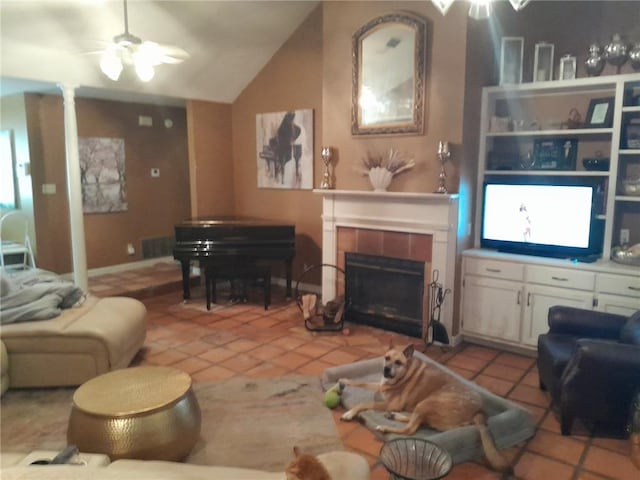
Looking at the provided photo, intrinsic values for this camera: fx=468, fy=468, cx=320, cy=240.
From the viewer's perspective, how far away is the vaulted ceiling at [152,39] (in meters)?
3.75

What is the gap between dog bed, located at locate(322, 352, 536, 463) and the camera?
232 cm

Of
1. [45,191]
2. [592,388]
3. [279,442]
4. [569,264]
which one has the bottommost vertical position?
[279,442]

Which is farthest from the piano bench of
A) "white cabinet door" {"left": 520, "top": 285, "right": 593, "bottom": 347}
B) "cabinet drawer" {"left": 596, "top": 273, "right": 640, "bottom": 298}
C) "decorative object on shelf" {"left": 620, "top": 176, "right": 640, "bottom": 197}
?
"decorative object on shelf" {"left": 620, "top": 176, "right": 640, "bottom": 197}

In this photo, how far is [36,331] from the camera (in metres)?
3.07

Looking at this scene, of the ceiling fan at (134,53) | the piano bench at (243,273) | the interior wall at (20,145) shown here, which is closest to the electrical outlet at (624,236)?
the piano bench at (243,273)

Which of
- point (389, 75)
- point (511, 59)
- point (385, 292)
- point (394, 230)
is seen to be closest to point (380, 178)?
point (394, 230)

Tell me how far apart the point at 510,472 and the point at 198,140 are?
→ 4.75m

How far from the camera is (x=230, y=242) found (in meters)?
4.88

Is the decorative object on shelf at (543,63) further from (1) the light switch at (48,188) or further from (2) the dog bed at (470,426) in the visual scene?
(1) the light switch at (48,188)

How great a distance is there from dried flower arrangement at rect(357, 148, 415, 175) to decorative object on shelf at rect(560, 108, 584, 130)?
4.02ft

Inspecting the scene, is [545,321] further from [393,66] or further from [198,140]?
[198,140]

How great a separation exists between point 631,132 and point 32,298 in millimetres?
4449

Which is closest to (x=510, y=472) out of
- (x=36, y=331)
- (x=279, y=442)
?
(x=279, y=442)

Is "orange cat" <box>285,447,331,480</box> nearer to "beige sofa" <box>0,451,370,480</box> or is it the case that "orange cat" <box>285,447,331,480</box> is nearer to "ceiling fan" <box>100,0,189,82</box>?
"beige sofa" <box>0,451,370,480</box>
